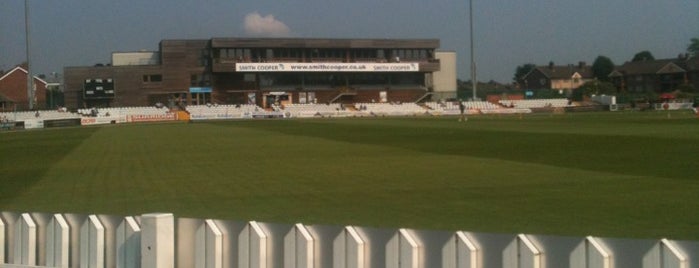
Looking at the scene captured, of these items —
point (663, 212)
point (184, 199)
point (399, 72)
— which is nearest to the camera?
point (663, 212)

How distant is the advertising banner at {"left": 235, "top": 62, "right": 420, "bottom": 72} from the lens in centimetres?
12938

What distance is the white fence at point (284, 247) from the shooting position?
22.7 ft

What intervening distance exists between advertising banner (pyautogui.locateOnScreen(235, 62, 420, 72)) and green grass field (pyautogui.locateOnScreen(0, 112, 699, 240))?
3343 inches

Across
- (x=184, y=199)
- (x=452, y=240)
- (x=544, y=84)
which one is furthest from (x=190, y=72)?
(x=452, y=240)

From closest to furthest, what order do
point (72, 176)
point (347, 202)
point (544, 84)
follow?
point (347, 202)
point (72, 176)
point (544, 84)

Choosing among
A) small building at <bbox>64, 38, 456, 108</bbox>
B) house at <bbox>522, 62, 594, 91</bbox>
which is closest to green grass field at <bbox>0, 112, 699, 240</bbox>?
small building at <bbox>64, 38, 456, 108</bbox>

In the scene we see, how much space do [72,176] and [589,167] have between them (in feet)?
53.4

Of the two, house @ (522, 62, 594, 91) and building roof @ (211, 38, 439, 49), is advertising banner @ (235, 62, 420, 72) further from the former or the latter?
house @ (522, 62, 594, 91)

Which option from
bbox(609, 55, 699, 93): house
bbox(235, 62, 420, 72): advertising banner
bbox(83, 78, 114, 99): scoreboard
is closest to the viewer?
bbox(83, 78, 114, 99): scoreboard

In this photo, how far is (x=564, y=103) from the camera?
132625mm

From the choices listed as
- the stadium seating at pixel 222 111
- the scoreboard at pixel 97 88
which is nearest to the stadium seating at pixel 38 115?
the scoreboard at pixel 97 88

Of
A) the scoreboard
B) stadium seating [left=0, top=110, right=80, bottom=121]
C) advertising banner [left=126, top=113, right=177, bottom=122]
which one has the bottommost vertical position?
advertising banner [left=126, top=113, right=177, bottom=122]

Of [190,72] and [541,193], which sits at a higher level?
[190,72]

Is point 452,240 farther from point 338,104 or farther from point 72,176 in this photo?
point 338,104
